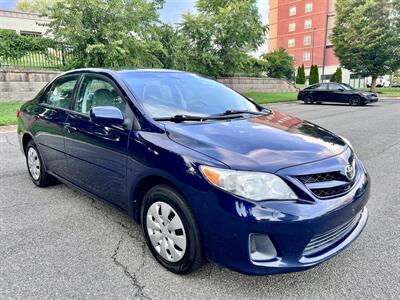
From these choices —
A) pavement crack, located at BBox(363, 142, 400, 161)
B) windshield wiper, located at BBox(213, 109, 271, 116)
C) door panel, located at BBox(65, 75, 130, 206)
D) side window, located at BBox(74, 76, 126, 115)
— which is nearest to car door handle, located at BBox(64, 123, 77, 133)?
door panel, located at BBox(65, 75, 130, 206)

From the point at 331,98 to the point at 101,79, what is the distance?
748 inches

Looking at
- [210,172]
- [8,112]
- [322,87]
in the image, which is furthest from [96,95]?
[322,87]

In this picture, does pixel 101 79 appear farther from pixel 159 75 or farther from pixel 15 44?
pixel 15 44

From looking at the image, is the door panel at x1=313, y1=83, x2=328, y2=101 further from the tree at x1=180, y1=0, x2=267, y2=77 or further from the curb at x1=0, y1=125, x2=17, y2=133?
the curb at x1=0, y1=125, x2=17, y2=133

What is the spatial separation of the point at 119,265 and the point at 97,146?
1112 millimetres

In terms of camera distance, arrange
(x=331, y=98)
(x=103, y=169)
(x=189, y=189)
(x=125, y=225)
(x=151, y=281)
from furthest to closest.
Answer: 1. (x=331, y=98)
2. (x=125, y=225)
3. (x=103, y=169)
4. (x=151, y=281)
5. (x=189, y=189)

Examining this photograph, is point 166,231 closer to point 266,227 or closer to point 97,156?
point 266,227

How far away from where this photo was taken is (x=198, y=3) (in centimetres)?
2455

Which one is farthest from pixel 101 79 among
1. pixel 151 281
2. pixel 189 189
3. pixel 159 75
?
pixel 151 281

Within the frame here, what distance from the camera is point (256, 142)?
8.35ft

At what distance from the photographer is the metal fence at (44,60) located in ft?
47.1

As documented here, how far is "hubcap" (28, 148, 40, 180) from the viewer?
14.7 ft

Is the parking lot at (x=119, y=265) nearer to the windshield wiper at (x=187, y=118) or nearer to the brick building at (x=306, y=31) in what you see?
the windshield wiper at (x=187, y=118)

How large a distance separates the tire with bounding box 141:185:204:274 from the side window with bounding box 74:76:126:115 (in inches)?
39.2
